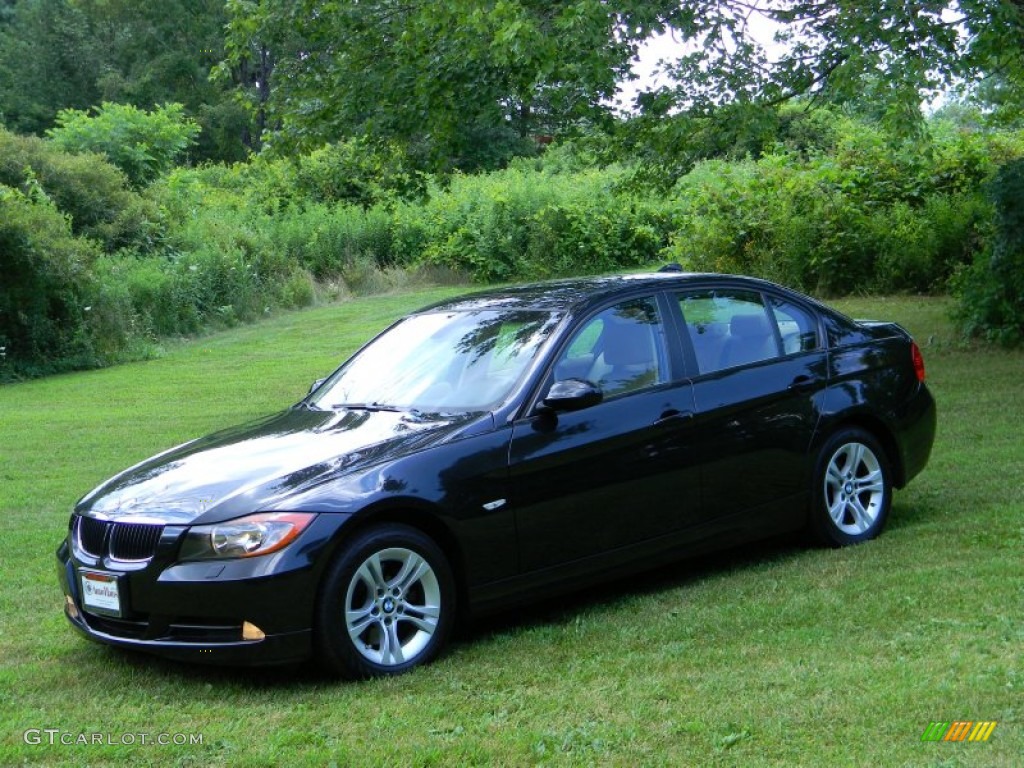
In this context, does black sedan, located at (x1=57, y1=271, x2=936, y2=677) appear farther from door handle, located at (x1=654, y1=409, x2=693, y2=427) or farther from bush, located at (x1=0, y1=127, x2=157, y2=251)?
bush, located at (x1=0, y1=127, x2=157, y2=251)

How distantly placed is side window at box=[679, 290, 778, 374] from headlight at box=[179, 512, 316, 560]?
8.26 feet

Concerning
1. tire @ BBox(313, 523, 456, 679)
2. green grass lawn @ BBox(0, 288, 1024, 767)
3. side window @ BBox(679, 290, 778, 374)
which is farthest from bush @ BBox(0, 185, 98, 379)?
tire @ BBox(313, 523, 456, 679)

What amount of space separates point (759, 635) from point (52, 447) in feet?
30.0

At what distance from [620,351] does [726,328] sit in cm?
81

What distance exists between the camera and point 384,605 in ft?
18.2

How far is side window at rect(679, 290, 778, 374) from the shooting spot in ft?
23.0

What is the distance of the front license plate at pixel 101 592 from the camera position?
554 centimetres

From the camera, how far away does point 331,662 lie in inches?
212

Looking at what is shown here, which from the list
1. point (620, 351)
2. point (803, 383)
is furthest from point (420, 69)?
point (620, 351)

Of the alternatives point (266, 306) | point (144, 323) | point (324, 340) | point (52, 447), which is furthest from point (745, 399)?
point (266, 306)

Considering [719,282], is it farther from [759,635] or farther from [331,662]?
[331,662]

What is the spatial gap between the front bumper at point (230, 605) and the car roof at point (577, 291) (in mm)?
2047

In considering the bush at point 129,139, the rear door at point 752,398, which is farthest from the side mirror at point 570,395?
the bush at point 129,139

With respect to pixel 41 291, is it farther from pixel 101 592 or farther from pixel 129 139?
pixel 101 592
